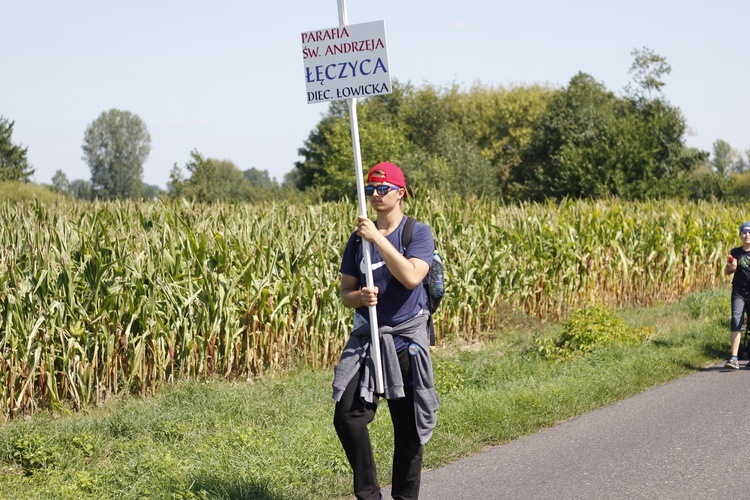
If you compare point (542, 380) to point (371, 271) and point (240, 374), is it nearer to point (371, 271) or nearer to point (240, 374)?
point (240, 374)

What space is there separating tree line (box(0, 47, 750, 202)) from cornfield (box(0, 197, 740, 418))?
1.24m

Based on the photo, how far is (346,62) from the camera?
5469 millimetres

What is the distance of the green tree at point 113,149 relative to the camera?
152875 mm

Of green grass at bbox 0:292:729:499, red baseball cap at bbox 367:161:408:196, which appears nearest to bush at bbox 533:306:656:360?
green grass at bbox 0:292:729:499

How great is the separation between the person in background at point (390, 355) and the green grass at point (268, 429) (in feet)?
3.49

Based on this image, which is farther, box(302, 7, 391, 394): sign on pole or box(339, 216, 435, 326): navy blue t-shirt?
box(302, 7, 391, 394): sign on pole

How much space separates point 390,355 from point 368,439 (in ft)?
1.62

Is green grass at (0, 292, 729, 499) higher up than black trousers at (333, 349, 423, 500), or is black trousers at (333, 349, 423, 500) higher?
black trousers at (333, 349, 423, 500)

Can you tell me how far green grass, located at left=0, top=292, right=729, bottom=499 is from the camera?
6.13 m

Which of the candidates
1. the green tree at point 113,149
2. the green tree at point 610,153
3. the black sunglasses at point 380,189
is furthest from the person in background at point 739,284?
the green tree at point 113,149

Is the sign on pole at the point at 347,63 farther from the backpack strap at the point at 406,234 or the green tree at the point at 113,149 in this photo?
the green tree at the point at 113,149

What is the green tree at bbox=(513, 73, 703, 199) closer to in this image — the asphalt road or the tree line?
the tree line

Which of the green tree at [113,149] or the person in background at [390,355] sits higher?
the green tree at [113,149]

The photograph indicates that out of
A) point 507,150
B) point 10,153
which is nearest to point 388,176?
point 10,153
